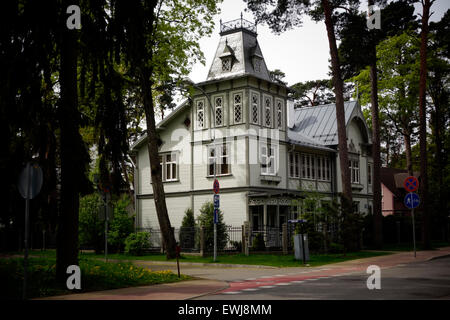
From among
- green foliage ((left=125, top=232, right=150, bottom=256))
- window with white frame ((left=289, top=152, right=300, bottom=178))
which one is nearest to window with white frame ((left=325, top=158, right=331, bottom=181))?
window with white frame ((left=289, top=152, right=300, bottom=178))

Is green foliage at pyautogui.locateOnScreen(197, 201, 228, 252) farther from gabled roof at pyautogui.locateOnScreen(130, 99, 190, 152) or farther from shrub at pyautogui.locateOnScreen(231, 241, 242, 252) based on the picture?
gabled roof at pyautogui.locateOnScreen(130, 99, 190, 152)

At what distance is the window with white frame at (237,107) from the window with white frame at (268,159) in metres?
2.29

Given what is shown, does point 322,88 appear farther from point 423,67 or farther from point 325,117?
point 423,67

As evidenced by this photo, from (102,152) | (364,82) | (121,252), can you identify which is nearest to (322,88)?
(364,82)

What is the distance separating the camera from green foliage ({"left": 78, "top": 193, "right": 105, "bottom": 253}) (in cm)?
3528

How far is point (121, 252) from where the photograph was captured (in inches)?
1374

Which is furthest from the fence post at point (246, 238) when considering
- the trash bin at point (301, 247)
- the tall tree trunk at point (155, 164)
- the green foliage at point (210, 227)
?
the trash bin at point (301, 247)

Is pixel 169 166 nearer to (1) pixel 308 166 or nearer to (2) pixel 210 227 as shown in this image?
(2) pixel 210 227

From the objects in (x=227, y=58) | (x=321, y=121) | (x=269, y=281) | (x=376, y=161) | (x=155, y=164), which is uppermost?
(x=227, y=58)

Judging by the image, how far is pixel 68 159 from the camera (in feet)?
44.5

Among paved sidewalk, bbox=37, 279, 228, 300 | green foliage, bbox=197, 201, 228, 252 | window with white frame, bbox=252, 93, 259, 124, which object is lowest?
paved sidewalk, bbox=37, 279, 228, 300

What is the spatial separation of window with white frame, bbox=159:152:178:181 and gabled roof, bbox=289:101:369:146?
37.2 feet

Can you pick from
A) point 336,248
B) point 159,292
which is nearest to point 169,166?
point 336,248

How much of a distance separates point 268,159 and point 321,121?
1169 cm
